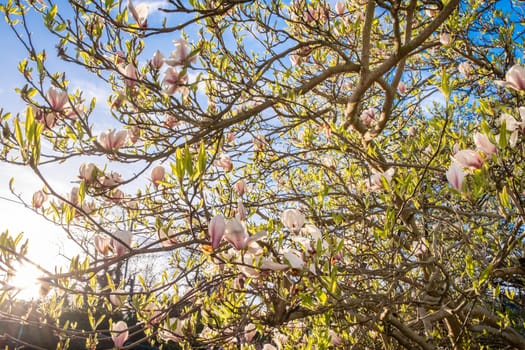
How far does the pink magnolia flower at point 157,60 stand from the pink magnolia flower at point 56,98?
49cm

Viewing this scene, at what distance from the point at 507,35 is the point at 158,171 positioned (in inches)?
125

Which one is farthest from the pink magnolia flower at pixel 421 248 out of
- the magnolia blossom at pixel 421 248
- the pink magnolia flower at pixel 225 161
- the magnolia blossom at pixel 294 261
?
the pink magnolia flower at pixel 225 161

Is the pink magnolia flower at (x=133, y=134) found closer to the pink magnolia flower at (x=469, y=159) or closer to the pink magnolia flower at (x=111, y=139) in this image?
the pink magnolia flower at (x=111, y=139)

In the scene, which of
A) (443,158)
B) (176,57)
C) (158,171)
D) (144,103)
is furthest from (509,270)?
(144,103)

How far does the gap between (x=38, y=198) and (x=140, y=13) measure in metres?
1.11

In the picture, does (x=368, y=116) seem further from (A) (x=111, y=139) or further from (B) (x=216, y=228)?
(B) (x=216, y=228)

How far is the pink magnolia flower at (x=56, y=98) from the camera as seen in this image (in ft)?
6.30

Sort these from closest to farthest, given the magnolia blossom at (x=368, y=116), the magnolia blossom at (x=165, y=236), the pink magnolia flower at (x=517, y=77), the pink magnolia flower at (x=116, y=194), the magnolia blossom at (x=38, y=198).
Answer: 1. the magnolia blossom at (x=165, y=236)
2. the pink magnolia flower at (x=517, y=77)
3. the magnolia blossom at (x=38, y=198)
4. the pink magnolia flower at (x=116, y=194)
5. the magnolia blossom at (x=368, y=116)

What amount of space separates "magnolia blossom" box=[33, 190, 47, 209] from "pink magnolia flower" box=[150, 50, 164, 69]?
893mm

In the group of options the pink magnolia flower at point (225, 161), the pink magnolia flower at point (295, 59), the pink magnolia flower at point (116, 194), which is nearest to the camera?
the pink magnolia flower at point (116, 194)

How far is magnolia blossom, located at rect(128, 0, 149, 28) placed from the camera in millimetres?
1901

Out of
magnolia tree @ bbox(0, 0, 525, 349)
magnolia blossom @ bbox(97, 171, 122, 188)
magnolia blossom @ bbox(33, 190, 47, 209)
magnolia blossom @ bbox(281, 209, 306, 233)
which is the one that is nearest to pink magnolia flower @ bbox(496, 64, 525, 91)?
magnolia tree @ bbox(0, 0, 525, 349)

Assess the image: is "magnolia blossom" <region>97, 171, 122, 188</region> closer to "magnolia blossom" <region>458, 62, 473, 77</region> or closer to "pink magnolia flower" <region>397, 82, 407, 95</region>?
"pink magnolia flower" <region>397, 82, 407, 95</region>

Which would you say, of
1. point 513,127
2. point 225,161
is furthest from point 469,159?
point 225,161
